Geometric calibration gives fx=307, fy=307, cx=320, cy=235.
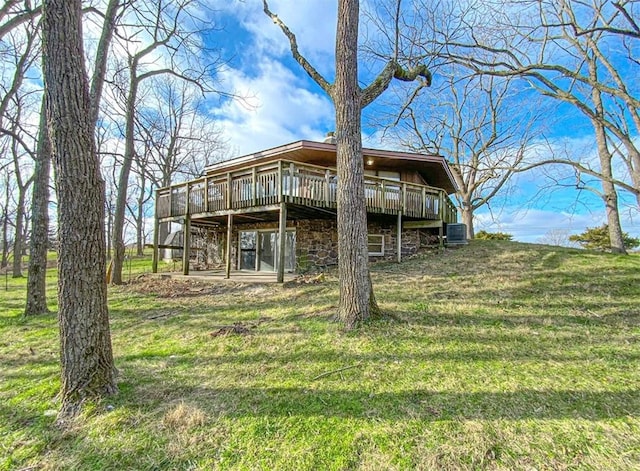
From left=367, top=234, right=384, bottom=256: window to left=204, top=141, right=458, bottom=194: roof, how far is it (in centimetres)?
308

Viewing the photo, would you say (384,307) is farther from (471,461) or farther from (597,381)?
(471,461)

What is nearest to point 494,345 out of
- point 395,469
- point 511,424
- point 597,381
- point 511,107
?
Result: point 597,381

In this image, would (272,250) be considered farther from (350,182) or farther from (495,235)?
(495,235)

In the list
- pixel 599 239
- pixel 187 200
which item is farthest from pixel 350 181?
pixel 599 239

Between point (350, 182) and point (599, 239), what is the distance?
869 inches

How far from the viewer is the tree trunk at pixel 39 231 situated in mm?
6543

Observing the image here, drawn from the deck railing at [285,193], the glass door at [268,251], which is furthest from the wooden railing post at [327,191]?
the glass door at [268,251]

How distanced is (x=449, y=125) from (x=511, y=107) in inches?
147

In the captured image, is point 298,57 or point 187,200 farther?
point 187,200

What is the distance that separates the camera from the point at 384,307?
5598mm

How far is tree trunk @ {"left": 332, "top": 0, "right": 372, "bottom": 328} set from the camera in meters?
4.71

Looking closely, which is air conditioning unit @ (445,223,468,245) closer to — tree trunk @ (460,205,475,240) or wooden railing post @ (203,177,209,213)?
tree trunk @ (460,205,475,240)

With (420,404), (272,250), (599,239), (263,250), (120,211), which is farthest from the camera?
(599,239)

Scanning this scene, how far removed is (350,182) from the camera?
4.84 metres
